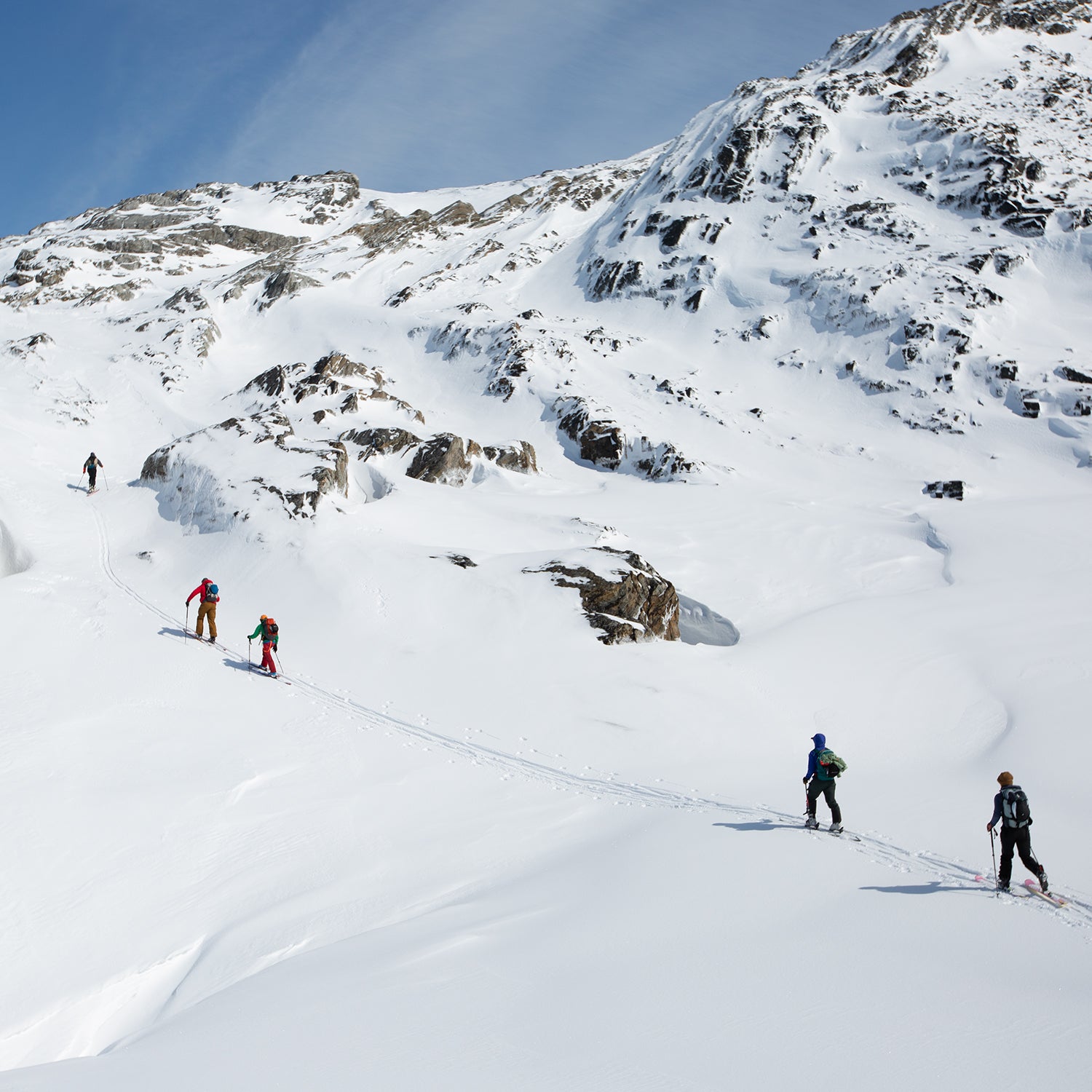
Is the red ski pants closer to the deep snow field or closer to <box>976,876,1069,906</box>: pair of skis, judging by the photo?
the deep snow field

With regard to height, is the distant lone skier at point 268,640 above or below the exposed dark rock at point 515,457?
below

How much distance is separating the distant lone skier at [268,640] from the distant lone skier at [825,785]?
10.5m

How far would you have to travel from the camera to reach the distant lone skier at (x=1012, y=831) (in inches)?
307

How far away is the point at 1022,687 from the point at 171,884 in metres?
15.9

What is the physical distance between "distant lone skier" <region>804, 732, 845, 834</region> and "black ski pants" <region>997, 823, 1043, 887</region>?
1826 mm

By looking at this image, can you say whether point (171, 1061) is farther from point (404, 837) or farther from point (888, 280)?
point (888, 280)

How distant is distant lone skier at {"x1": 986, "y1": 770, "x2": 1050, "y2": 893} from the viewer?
307 inches

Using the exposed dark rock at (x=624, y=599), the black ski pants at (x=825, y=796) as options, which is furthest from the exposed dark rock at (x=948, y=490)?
the black ski pants at (x=825, y=796)

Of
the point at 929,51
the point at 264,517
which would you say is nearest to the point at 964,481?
the point at 264,517

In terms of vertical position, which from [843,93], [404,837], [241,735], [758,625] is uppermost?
[843,93]

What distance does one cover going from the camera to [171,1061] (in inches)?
182

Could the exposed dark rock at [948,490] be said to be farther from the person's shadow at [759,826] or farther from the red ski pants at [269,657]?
the red ski pants at [269,657]

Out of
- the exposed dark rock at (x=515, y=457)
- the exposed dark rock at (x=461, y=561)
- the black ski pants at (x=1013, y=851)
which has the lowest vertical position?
the black ski pants at (x=1013, y=851)

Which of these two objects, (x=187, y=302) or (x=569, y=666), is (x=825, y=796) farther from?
(x=187, y=302)
